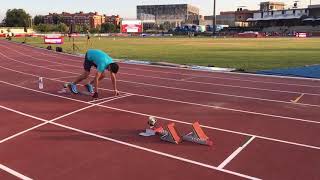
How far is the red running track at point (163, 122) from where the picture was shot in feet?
19.3

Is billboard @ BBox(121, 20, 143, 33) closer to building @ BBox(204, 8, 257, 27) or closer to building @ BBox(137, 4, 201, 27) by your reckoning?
building @ BBox(204, 8, 257, 27)

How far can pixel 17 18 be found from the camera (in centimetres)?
14162

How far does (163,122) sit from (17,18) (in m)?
144

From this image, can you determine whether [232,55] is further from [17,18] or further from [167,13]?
[167,13]

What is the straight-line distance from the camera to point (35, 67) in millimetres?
20875

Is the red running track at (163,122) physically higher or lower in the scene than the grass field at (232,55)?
lower

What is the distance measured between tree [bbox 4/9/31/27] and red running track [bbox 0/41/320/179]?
A: 135044 mm

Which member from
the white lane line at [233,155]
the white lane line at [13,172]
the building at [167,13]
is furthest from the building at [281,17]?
the white lane line at [13,172]

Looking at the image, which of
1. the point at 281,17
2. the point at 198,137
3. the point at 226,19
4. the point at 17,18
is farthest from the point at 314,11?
the point at 198,137

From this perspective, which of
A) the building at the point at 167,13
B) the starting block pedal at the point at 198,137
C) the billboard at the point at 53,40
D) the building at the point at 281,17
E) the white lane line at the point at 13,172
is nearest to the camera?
the white lane line at the point at 13,172

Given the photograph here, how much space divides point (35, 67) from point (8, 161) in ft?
50.1

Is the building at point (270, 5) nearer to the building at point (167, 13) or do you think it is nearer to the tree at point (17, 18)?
the building at point (167, 13)

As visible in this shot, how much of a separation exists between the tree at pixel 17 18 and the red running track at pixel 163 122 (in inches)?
5317

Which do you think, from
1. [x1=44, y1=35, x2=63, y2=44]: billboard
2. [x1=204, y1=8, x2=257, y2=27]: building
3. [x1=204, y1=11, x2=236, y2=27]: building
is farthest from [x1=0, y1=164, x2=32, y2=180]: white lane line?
[x1=204, y1=11, x2=236, y2=27]: building
